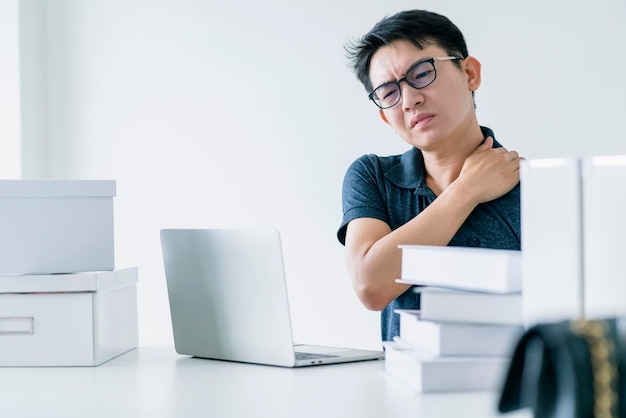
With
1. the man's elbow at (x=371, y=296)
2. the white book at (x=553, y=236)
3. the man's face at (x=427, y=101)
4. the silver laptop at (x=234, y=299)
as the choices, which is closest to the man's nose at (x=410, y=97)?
the man's face at (x=427, y=101)

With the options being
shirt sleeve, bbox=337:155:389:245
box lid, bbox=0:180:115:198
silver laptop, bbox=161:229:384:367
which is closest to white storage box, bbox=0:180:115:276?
box lid, bbox=0:180:115:198

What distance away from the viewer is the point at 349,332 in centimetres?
325

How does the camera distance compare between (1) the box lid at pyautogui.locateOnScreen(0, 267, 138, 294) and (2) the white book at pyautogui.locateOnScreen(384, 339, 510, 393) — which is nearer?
(2) the white book at pyautogui.locateOnScreen(384, 339, 510, 393)

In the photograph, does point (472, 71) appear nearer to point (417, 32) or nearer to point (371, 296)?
point (417, 32)

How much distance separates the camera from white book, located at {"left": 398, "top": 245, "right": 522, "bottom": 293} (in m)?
0.90

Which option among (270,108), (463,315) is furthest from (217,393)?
(270,108)

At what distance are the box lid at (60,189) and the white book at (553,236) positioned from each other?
40.6 inches

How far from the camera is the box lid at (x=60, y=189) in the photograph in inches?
62.4

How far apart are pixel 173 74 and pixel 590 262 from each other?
278cm

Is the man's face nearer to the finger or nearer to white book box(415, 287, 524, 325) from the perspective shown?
the finger

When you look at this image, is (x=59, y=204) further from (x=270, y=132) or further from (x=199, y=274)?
(x=270, y=132)

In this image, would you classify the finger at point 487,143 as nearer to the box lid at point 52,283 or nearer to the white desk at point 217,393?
the white desk at point 217,393

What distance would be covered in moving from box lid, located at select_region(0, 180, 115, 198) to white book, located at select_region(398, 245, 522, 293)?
78 centimetres

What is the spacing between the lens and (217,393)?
3.86ft
